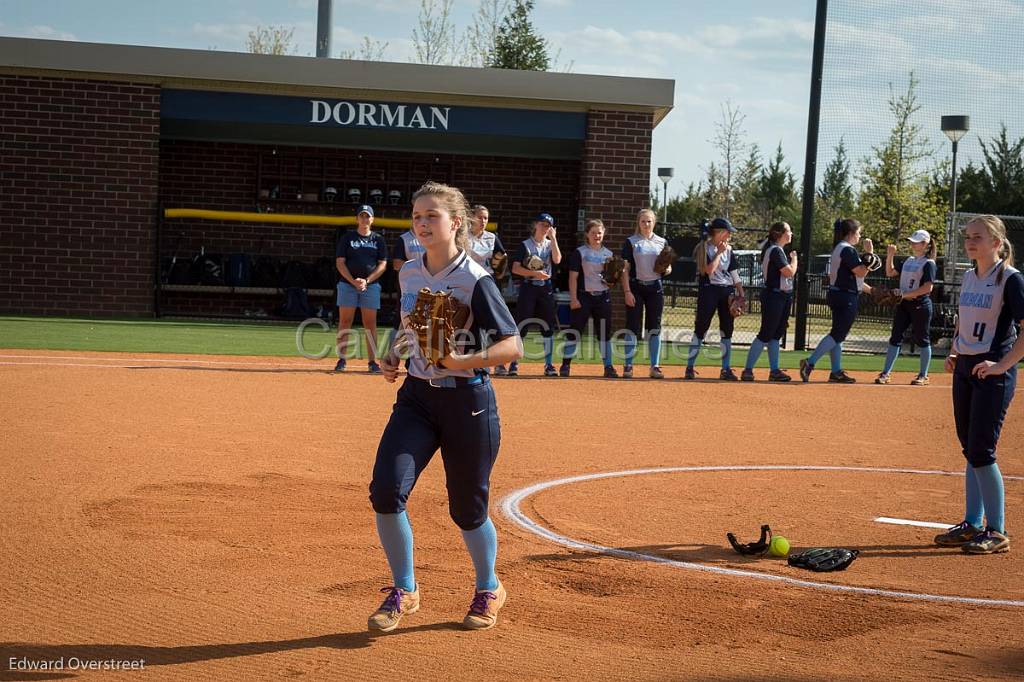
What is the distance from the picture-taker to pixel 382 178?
26344mm

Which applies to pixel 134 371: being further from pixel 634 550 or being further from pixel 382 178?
pixel 382 178

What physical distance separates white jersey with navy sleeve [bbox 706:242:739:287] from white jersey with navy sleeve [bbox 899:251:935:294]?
2470 millimetres

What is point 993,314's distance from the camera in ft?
A: 23.0

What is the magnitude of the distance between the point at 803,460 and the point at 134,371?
8670 millimetres

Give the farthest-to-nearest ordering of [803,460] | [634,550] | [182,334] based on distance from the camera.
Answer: [182,334]
[803,460]
[634,550]

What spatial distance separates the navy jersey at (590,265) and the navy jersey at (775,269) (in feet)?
7.30

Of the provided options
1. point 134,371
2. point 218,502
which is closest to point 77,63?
point 134,371

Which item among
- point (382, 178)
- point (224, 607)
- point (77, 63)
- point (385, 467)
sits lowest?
point (224, 607)

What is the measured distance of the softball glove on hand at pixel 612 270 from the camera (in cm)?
1569

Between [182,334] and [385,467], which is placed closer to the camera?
[385,467]

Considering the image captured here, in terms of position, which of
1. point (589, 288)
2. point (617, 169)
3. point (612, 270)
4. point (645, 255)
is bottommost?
point (589, 288)

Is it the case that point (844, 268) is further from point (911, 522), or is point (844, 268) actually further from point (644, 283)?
point (911, 522)

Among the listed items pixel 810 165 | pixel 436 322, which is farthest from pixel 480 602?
pixel 810 165

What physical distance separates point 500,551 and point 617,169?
18053mm
